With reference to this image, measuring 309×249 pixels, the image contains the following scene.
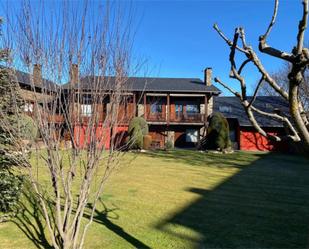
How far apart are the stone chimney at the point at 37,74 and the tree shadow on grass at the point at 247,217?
11.5 feet

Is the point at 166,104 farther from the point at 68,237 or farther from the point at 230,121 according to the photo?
the point at 68,237

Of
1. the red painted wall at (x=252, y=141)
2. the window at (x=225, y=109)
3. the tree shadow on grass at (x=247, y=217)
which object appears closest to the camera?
the tree shadow on grass at (x=247, y=217)

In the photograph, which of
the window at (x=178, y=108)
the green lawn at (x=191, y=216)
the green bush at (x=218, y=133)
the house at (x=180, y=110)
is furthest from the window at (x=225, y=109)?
the green lawn at (x=191, y=216)

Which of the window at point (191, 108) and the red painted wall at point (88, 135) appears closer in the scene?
the red painted wall at point (88, 135)

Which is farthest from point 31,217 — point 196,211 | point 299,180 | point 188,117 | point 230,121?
point 230,121

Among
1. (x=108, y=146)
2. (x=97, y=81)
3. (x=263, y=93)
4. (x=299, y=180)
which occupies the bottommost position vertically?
(x=299, y=180)

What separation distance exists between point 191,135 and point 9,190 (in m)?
25.5

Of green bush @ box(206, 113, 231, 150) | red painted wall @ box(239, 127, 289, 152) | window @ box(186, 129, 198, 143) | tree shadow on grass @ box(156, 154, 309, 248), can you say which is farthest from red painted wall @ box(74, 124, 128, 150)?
window @ box(186, 129, 198, 143)

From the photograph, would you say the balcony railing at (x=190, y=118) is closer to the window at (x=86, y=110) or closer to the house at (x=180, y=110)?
the house at (x=180, y=110)

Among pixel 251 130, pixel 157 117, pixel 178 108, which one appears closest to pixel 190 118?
pixel 178 108

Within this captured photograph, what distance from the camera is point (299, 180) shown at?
11680mm

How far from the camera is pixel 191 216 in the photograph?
6.51 m

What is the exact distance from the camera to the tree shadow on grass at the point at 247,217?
16.9 feet

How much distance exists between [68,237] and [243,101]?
3045 mm
